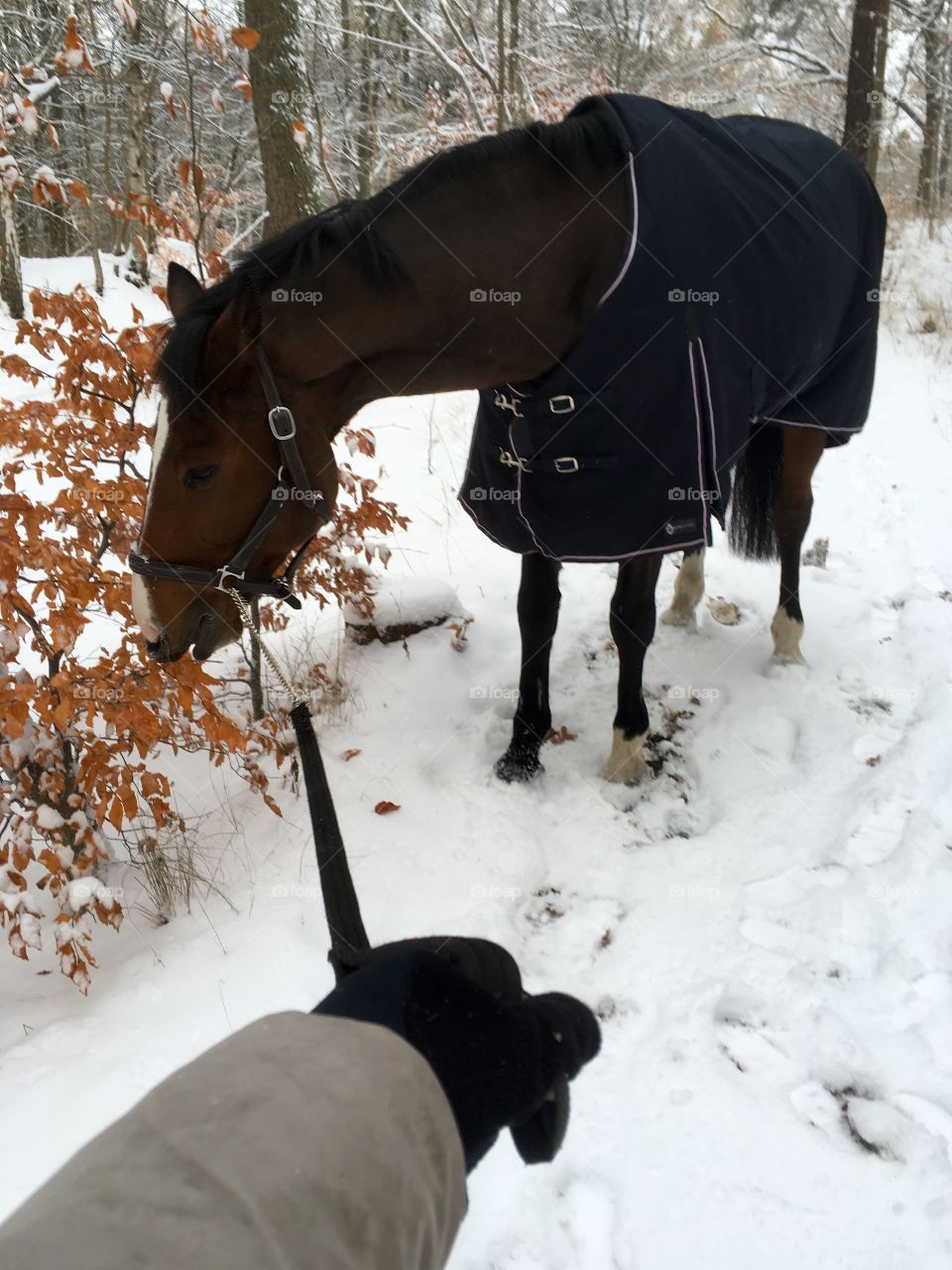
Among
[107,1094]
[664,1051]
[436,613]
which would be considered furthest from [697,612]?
[107,1094]

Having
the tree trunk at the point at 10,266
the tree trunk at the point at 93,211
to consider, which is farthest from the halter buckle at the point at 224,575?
the tree trunk at the point at 10,266

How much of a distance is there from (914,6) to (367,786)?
1457 centimetres

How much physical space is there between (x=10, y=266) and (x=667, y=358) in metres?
11.5

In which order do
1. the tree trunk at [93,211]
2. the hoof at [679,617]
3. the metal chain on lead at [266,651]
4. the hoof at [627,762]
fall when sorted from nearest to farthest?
1. the metal chain on lead at [266,651]
2. the hoof at [627,762]
3. the hoof at [679,617]
4. the tree trunk at [93,211]

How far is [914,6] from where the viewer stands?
11391mm

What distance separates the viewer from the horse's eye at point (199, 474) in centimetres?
179

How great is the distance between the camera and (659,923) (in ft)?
6.93

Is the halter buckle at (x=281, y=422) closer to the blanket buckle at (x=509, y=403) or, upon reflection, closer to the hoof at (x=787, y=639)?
the blanket buckle at (x=509, y=403)

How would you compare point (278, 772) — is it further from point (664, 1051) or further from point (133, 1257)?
point (133, 1257)

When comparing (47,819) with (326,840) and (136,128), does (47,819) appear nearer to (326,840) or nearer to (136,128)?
(326,840)

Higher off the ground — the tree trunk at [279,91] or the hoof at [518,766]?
the tree trunk at [279,91]

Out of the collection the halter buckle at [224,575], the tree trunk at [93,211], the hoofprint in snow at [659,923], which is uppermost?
the tree trunk at [93,211]

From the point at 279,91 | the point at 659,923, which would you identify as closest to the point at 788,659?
the point at 659,923

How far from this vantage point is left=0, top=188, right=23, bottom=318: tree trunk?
31.8 ft
